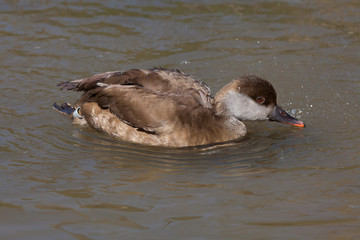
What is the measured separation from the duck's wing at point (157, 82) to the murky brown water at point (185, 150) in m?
0.60

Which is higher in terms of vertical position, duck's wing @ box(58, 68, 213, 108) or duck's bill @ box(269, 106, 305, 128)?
duck's wing @ box(58, 68, 213, 108)

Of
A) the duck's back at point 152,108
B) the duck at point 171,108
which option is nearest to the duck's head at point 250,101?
the duck at point 171,108

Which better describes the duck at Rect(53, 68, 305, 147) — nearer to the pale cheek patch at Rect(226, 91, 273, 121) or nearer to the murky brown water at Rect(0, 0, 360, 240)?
the pale cheek patch at Rect(226, 91, 273, 121)

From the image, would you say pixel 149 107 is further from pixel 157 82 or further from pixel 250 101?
pixel 250 101

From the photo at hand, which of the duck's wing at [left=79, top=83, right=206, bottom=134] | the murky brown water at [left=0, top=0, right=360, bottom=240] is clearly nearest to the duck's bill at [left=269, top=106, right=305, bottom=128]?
the murky brown water at [left=0, top=0, right=360, bottom=240]

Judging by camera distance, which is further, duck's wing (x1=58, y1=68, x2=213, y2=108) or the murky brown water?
duck's wing (x1=58, y1=68, x2=213, y2=108)

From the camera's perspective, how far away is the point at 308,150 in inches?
245

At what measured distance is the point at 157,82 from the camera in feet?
22.4

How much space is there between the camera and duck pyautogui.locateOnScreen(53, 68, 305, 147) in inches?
252

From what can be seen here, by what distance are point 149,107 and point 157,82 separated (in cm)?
49

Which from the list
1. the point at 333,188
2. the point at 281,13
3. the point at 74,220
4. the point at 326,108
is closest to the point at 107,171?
the point at 74,220

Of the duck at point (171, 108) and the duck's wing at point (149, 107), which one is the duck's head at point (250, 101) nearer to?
the duck at point (171, 108)

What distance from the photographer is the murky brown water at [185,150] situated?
4.46 metres

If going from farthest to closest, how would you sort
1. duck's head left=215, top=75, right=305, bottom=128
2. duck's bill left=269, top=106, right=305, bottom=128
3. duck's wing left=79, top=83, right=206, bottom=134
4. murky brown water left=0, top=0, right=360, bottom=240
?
1. duck's bill left=269, top=106, right=305, bottom=128
2. duck's head left=215, top=75, right=305, bottom=128
3. duck's wing left=79, top=83, right=206, bottom=134
4. murky brown water left=0, top=0, right=360, bottom=240
